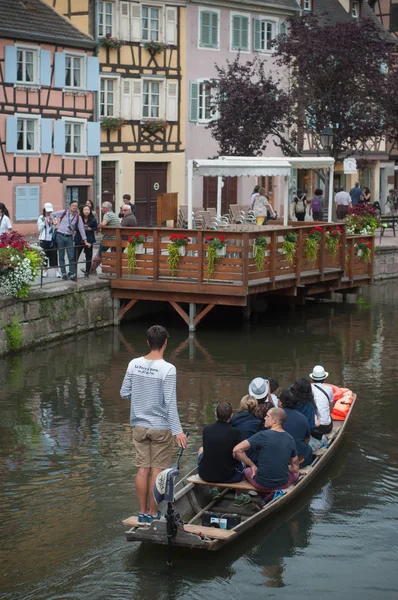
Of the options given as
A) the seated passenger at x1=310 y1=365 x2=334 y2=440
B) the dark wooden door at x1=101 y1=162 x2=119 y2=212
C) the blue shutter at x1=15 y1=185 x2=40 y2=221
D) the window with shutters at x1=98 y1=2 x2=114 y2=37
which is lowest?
the seated passenger at x1=310 y1=365 x2=334 y2=440

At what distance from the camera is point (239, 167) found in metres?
25.6

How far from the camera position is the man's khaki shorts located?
10609 millimetres

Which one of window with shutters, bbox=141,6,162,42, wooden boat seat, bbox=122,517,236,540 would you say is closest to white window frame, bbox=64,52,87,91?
window with shutters, bbox=141,6,162,42

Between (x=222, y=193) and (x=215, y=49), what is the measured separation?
574 centimetres

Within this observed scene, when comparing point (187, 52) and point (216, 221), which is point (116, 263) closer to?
point (216, 221)

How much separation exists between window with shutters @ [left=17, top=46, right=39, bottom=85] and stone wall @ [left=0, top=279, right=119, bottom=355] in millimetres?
16184

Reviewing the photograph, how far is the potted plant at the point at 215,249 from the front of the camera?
22.8 m

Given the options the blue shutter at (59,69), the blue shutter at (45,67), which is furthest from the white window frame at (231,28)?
the blue shutter at (45,67)

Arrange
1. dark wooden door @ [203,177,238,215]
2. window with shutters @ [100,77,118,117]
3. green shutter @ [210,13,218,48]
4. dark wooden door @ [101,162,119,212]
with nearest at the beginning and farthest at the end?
window with shutters @ [100,77,118,117] < dark wooden door @ [101,162,119,212] < green shutter @ [210,13,218,48] < dark wooden door @ [203,177,238,215]

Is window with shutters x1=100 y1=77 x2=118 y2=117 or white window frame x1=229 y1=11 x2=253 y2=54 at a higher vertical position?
white window frame x1=229 y1=11 x2=253 y2=54

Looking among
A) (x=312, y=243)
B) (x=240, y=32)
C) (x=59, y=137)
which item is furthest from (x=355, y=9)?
(x=312, y=243)

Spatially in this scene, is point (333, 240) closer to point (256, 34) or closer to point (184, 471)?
point (184, 471)

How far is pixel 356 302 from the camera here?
29609 millimetres

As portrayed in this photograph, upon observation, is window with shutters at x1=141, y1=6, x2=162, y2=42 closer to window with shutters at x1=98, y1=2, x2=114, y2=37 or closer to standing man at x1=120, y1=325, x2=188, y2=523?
window with shutters at x1=98, y1=2, x2=114, y2=37
